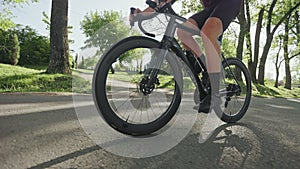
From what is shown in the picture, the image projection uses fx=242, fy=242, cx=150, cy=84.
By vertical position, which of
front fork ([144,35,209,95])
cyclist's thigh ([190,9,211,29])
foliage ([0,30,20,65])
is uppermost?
foliage ([0,30,20,65])

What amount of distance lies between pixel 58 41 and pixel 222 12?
6.14 m

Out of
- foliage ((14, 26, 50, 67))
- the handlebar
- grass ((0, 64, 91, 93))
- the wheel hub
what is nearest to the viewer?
the wheel hub

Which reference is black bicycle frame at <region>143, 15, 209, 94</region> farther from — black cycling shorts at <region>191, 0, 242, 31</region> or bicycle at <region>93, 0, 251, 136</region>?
black cycling shorts at <region>191, 0, 242, 31</region>

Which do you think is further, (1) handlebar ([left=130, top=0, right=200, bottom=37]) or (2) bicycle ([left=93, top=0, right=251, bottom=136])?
(1) handlebar ([left=130, top=0, right=200, bottom=37])

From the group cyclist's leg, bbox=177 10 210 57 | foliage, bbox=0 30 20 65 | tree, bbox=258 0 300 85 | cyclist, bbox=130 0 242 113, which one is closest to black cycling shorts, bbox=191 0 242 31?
cyclist, bbox=130 0 242 113

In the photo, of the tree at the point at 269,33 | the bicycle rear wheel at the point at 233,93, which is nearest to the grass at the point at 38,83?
the bicycle rear wheel at the point at 233,93

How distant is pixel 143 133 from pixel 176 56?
64cm

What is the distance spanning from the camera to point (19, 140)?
152cm

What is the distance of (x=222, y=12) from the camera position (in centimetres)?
221

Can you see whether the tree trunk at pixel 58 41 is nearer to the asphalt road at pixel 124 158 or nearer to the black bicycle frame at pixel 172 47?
the asphalt road at pixel 124 158

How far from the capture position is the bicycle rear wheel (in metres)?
2.55

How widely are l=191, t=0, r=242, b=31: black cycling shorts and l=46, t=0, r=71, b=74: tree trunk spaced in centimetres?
584

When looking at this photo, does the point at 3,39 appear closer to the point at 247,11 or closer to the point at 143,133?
the point at 247,11

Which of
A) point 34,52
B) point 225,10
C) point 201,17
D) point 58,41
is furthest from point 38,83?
point 34,52
